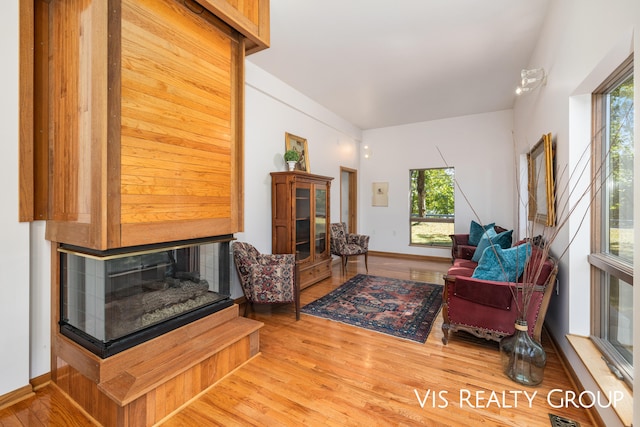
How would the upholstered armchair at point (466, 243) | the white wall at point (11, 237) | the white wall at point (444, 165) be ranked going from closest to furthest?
the white wall at point (11, 237)
the upholstered armchair at point (466, 243)
the white wall at point (444, 165)

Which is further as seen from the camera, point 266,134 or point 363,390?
point 266,134

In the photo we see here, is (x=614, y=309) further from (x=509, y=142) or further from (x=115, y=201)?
(x=509, y=142)

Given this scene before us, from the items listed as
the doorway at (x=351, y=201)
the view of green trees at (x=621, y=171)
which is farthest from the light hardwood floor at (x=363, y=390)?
the doorway at (x=351, y=201)

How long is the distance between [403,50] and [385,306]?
313cm

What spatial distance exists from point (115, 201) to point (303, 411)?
66.1 inches

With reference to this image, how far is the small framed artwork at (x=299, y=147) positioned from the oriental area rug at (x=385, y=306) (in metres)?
2.07

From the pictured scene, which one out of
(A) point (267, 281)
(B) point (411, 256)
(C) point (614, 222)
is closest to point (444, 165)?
(B) point (411, 256)

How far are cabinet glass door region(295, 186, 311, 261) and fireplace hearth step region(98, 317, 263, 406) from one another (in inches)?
73.5

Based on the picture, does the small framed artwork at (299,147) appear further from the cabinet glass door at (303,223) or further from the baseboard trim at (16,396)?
the baseboard trim at (16,396)

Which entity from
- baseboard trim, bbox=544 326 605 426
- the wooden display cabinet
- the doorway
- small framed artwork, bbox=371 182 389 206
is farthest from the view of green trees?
the doorway

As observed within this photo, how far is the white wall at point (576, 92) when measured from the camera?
1439 millimetres

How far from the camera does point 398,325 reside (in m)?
2.94

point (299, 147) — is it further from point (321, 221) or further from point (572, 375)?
point (572, 375)

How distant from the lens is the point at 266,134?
158 inches
